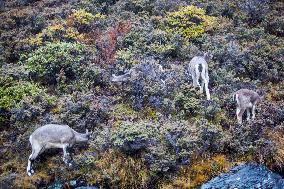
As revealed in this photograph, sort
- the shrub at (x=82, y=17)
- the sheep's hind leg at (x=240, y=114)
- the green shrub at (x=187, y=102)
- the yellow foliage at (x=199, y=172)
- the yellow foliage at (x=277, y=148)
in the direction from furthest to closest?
the shrub at (x=82, y=17)
the green shrub at (x=187, y=102)
the sheep's hind leg at (x=240, y=114)
the yellow foliage at (x=277, y=148)
the yellow foliage at (x=199, y=172)

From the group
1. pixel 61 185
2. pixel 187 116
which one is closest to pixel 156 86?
pixel 187 116

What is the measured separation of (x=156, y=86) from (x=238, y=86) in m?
2.99

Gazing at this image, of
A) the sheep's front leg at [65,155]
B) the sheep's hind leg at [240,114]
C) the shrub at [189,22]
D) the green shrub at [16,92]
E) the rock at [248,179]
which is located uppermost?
the shrub at [189,22]

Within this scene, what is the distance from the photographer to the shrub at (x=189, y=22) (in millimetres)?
16922

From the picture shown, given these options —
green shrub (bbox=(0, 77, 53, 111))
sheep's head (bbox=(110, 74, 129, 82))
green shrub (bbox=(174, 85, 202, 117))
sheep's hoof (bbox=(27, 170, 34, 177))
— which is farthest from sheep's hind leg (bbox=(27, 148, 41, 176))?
green shrub (bbox=(174, 85, 202, 117))

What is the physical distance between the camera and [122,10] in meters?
19.2

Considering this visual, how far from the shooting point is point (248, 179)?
9.95 m

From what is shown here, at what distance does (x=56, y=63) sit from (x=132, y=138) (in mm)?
5414

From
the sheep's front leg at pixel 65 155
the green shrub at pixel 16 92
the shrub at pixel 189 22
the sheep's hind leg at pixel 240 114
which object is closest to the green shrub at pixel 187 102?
the sheep's hind leg at pixel 240 114

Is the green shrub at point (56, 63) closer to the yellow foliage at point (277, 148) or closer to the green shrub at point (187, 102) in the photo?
the green shrub at point (187, 102)

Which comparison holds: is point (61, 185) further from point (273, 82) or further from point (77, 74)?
point (273, 82)

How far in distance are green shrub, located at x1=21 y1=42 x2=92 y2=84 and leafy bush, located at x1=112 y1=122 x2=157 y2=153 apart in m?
4.14

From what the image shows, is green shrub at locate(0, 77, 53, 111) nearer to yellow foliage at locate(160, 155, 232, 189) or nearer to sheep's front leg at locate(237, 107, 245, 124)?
yellow foliage at locate(160, 155, 232, 189)

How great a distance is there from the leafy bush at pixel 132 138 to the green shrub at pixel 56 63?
4.14 metres
